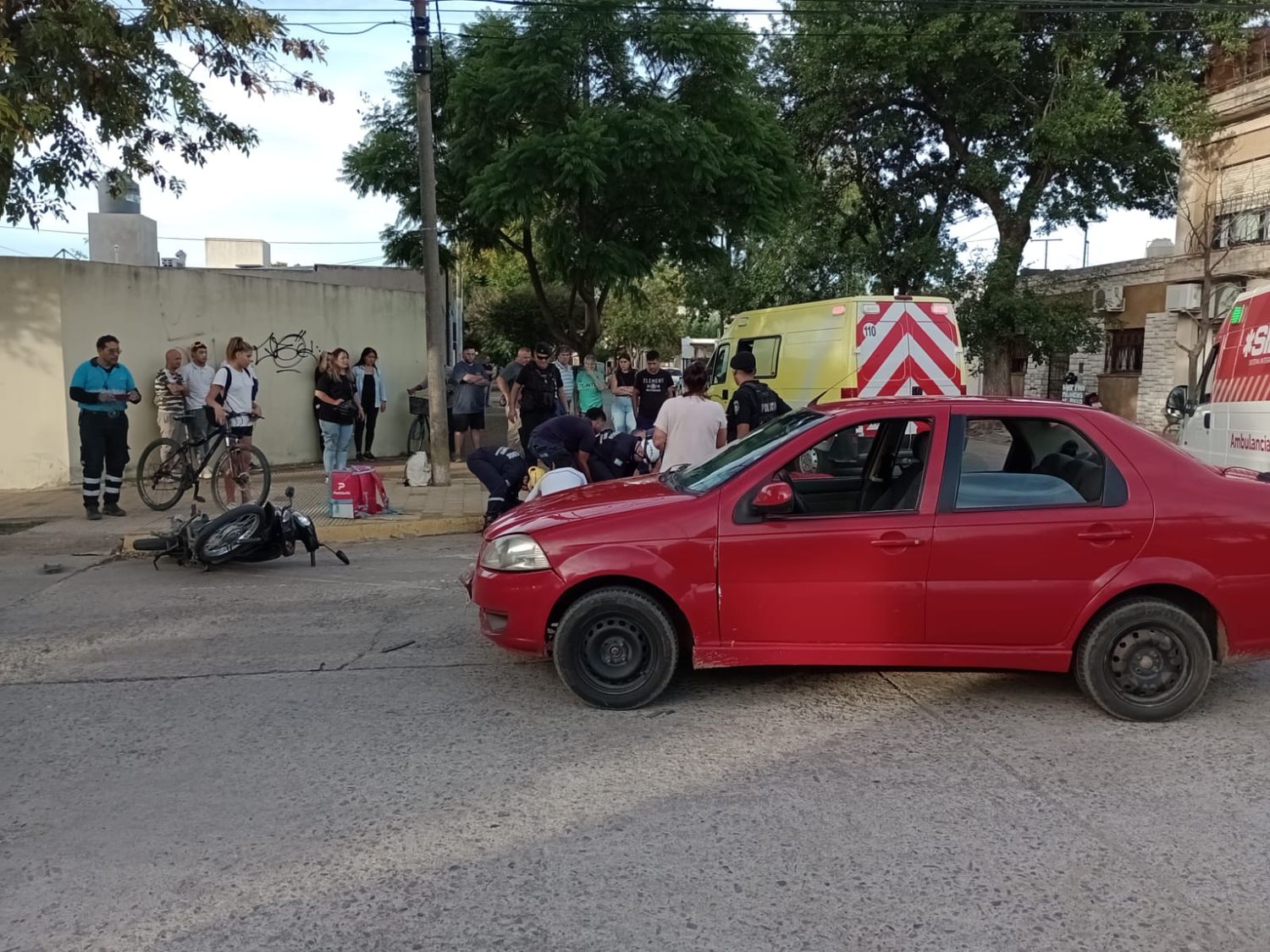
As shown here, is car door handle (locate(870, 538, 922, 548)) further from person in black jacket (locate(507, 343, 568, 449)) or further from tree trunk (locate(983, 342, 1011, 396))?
tree trunk (locate(983, 342, 1011, 396))

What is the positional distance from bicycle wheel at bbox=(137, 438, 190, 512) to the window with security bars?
2179 cm

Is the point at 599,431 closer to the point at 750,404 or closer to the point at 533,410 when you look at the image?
the point at 750,404

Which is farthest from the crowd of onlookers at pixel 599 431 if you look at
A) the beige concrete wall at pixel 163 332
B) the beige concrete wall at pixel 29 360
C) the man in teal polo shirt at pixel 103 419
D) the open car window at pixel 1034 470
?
the beige concrete wall at pixel 29 360

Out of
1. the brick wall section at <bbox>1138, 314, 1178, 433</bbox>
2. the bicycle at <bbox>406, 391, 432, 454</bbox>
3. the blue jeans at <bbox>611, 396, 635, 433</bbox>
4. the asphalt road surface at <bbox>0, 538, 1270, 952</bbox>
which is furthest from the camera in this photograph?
the brick wall section at <bbox>1138, 314, 1178, 433</bbox>

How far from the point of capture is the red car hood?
16.2ft

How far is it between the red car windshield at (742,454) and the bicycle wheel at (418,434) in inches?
438

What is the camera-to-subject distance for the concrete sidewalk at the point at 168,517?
9648 millimetres

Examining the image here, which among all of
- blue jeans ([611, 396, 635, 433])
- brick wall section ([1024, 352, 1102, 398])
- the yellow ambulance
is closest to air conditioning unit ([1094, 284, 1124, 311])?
brick wall section ([1024, 352, 1102, 398])

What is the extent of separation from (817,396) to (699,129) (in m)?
5.32

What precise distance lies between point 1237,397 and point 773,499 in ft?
20.5

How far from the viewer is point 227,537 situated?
26.6 feet

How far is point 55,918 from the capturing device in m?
3.17

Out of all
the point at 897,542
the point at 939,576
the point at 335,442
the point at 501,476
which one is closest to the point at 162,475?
the point at 335,442

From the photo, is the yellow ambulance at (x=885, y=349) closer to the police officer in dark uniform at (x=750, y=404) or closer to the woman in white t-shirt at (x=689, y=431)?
the police officer in dark uniform at (x=750, y=404)
